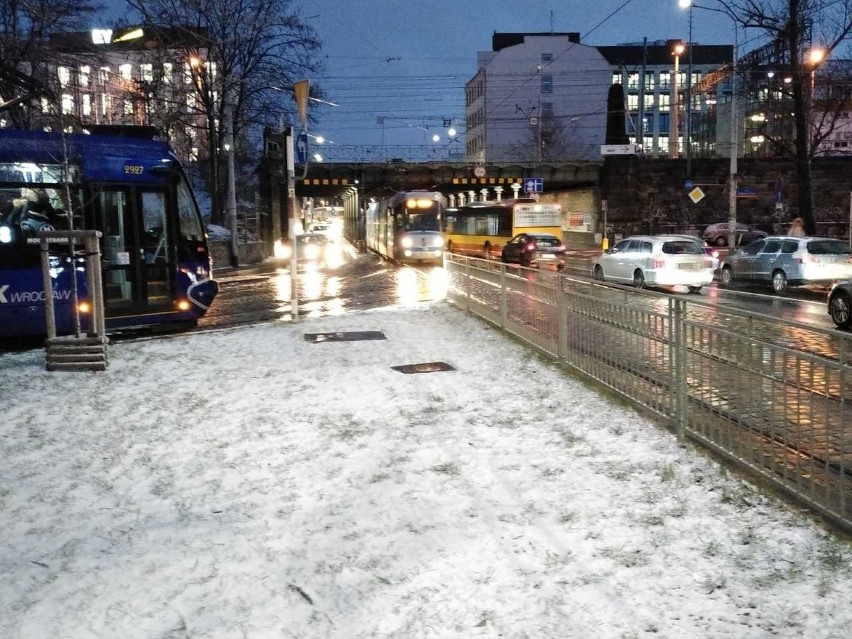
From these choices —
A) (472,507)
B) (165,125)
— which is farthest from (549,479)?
(165,125)

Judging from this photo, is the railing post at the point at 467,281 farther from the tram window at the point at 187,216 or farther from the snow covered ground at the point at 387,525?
the snow covered ground at the point at 387,525

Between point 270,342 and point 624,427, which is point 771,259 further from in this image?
point 624,427

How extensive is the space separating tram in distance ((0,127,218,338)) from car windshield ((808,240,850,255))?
1532cm

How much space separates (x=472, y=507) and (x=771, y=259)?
19.5 m

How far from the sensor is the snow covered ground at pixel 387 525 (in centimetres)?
384

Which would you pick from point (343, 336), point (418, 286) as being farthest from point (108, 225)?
point (418, 286)

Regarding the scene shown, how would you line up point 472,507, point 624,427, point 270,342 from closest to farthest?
point 472,507 < point 624,427 < point 270,342

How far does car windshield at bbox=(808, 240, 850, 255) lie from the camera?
21.3 meters

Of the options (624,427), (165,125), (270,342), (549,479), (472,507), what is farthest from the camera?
(165,125)

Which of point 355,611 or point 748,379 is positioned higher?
point 748,379

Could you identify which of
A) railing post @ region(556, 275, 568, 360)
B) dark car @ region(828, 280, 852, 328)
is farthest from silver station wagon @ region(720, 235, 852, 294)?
railing post @ region(556, 275, 568, 360)

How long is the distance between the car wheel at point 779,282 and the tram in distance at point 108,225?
15.0m

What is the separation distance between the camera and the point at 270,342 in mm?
12141

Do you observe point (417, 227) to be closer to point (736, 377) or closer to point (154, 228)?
point (154, 228)
